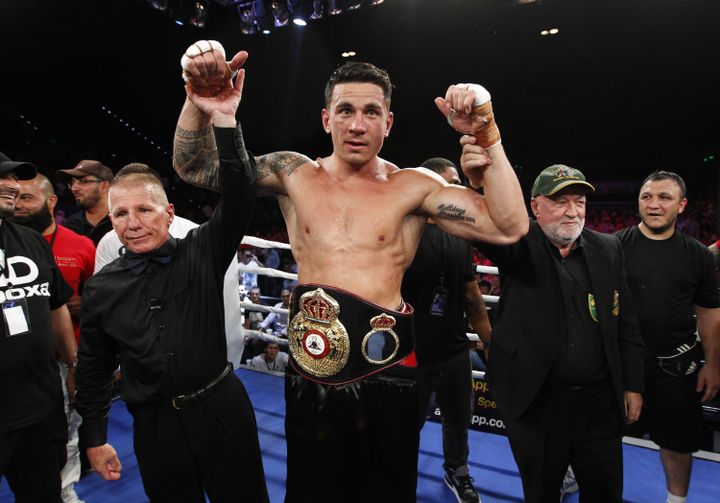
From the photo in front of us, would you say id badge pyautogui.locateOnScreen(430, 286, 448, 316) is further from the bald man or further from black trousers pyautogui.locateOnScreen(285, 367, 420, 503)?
the bald man

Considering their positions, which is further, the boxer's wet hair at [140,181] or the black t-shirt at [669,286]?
the black t-shirt at [669,286]

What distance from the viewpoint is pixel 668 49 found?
7.15 metres

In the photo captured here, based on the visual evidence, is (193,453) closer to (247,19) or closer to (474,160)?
(474,160)

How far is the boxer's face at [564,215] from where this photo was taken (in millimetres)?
1742

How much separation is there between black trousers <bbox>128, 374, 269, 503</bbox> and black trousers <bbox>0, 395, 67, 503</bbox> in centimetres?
54

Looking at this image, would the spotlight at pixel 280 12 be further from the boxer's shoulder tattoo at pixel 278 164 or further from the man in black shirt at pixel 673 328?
the man in black shirt at pixel 673 328

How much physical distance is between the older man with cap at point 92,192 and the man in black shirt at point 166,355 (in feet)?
4.87

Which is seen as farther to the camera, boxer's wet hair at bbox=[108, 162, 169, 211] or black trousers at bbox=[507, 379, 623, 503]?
black trousers at bbox=[507, 379, 623, 503]

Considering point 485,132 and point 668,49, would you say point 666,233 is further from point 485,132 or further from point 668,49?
point 668,49

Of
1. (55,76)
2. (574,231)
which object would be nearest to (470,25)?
(574,231)

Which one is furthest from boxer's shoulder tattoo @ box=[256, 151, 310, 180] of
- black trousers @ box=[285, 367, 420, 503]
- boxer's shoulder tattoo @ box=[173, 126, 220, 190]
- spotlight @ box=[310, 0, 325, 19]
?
spotlight @ box=[310, 0, 325, 19]

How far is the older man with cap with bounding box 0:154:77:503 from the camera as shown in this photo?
1655mm

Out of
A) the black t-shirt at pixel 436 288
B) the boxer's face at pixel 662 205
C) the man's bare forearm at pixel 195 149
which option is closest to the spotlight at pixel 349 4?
the black t-shirt at pixel 436 288

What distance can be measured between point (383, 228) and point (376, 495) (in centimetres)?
81
